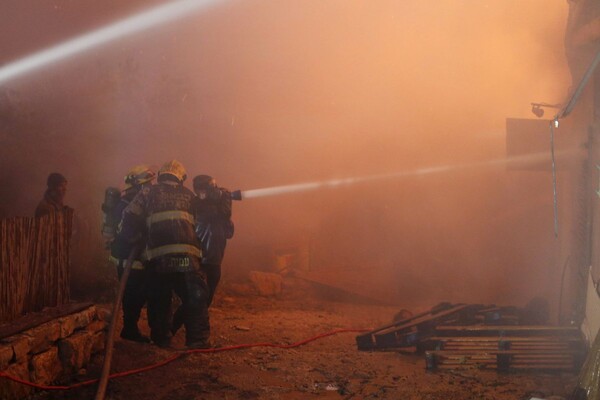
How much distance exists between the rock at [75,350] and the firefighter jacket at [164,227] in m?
0.99

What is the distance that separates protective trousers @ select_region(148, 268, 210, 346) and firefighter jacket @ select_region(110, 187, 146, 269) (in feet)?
0.98

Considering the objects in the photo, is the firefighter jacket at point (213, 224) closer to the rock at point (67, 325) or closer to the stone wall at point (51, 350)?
the stone wall at point (51, 350)

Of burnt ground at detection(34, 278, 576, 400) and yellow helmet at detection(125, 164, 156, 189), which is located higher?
yellow helmet at detection(125, 164, 156, 189)

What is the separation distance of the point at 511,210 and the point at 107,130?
8589mm

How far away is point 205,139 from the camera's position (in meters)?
12.5

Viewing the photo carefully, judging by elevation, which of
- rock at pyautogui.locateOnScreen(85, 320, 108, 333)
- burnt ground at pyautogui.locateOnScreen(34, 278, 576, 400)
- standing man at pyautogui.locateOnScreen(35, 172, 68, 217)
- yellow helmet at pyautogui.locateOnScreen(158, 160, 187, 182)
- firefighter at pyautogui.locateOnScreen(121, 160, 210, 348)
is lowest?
burnt ground at pyautogui.locateOnScreen(34, 278, 576, 400)

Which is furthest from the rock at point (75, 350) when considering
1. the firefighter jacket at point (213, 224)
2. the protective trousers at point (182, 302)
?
the firefighter jacket at point (213, 224)

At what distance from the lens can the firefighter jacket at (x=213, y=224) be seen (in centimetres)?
639

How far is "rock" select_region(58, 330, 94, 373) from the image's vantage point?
4.42 metres

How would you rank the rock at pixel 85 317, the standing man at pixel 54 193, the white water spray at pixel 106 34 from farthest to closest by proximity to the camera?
the white water spray at pixel 106 34, the standing man at pixel 54 193, the rock at pixel 85 317

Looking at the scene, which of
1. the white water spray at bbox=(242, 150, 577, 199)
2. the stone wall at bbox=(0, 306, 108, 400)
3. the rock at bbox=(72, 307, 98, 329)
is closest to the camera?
the stone wall at bbox=(0, 306, 108, 400)

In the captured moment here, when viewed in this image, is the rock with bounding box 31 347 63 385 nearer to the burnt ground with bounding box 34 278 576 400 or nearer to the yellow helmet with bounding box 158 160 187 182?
the burnt ground with bounding box 34 278 576 400

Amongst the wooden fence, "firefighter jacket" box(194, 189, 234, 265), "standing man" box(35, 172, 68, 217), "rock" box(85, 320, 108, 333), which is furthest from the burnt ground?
"standing man" box(35, 172, 68, 217)

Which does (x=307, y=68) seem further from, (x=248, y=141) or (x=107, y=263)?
(x=107, y=263)
